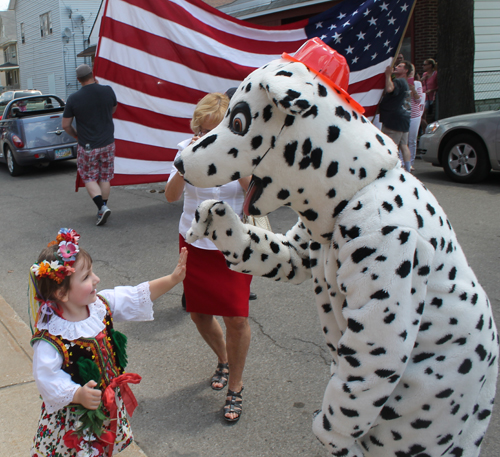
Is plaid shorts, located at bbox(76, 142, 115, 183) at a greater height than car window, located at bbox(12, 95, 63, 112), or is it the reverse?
plaid shorts, located at bbox(76, 142, 115, 183)

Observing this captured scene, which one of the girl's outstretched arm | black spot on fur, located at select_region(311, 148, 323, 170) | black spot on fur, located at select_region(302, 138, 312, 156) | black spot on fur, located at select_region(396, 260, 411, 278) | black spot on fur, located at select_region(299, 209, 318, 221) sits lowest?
the girl's outstretched arm

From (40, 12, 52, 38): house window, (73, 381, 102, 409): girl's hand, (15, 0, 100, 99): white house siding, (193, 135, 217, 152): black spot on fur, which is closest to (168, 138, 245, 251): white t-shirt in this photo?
(73, 381, 102, 409): girl's hand

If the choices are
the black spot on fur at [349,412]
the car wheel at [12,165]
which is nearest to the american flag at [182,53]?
the black spot on fur at [349,412]

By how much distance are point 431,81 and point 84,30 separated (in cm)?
2227

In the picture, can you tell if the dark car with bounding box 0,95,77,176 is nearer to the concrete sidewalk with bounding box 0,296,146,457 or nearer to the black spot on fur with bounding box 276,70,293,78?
the concrete sidewalk with bounding box 0,296,146,457

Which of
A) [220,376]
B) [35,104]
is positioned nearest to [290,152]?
[220,376]

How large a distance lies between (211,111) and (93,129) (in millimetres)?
4585

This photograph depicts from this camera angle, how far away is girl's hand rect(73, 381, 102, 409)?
201 centimetres

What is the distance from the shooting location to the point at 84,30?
94.5 feet

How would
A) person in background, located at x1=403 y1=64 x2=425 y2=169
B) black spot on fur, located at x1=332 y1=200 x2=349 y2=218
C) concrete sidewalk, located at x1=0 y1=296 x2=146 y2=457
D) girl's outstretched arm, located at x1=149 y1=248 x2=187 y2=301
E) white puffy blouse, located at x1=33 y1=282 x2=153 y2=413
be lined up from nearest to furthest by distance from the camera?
black spot on fur, located at x1=332 y1=200 x2=349 y2=218, white puffy blouse, located at x1=33 y1=282 x2=153 y2=413, girl's outstretched arm, located at x1=149 y1=248 x2=187 y2=301, concrete sidewalk, located at x1=0 y1=296 x2=146 y2=457, person in background, located at x1=403 y1=64 x2=425 y2=169

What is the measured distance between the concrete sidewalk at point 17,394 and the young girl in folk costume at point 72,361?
618mm

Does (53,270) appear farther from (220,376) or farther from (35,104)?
(35,104)

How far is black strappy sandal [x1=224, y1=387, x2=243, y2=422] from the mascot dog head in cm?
183

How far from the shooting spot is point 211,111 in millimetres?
2988
